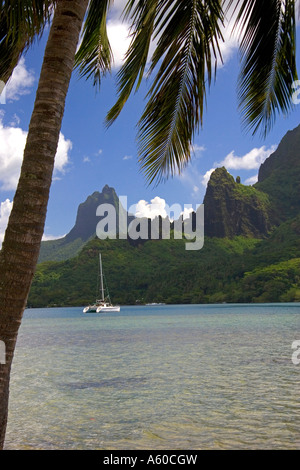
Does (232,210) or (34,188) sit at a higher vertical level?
(232,210)

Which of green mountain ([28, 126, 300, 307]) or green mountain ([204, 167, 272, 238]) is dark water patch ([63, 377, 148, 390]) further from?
green mountain ([204, 167, 272, 238])

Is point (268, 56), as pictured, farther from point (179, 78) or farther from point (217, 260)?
point (217, 260)

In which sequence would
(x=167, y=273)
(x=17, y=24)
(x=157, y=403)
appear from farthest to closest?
(x=167, y=273) → (x=157, y=403) → (x=17, y=24)

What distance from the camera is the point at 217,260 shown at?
139m

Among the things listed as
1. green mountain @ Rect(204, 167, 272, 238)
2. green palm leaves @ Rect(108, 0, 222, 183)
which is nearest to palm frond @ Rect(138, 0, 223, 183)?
green palm leaves @ Rect(108, 0, 222, 183)

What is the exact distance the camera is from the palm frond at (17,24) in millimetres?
3715

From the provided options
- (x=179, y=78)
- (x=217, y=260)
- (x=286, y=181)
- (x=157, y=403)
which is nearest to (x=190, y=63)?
(x=179, y=78)

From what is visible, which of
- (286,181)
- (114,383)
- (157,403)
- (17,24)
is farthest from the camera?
(286,181)

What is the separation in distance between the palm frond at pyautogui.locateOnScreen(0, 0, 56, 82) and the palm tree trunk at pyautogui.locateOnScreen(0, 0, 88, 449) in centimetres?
58

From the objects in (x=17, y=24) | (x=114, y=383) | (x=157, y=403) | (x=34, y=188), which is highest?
(x=17, y=24)

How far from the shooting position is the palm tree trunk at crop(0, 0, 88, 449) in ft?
9.23

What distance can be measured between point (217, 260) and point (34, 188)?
138m

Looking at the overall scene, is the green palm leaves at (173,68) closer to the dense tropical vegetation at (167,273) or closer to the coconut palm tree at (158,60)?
the coconut palm tree at (158,60)

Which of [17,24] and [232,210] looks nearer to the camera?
[17,24]
